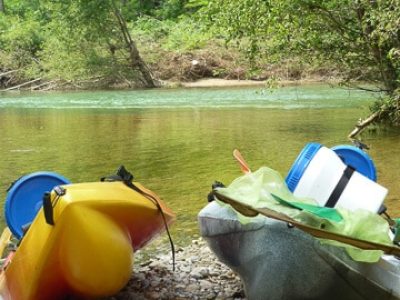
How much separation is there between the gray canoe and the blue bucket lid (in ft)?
4.77

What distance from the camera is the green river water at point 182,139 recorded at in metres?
6.60

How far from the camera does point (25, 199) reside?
3.81 m

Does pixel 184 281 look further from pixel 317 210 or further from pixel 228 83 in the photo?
pixel 228 83

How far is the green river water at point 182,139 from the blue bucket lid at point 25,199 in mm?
933

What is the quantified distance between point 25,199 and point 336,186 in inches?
69.8

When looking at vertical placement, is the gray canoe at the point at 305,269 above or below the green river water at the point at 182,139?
above

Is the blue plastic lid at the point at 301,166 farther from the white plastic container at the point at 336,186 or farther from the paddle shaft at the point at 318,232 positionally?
the paddle shaft at the point at 318,232

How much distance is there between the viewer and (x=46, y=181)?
3.88m

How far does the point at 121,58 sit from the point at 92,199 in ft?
81.4

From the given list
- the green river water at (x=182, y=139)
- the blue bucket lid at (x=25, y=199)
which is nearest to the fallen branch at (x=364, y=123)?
the green river water at (x=182, y=139)

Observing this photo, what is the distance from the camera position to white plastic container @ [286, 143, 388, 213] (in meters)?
3.27

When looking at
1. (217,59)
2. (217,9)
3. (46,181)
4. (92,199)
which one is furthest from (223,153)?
(217,59)

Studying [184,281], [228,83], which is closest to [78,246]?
[184,281]

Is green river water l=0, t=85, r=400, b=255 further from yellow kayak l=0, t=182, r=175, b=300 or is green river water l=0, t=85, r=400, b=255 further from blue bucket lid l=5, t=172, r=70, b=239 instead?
yellow kayak l=0, t=182, r=175, b=300
